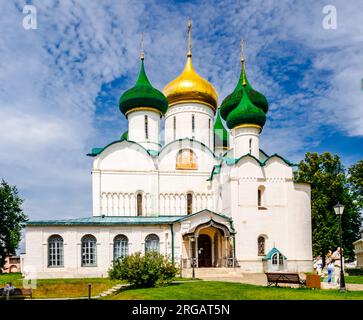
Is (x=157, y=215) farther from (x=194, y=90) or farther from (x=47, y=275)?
(x=194, y=90)

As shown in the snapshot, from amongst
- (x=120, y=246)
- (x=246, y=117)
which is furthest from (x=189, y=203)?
(x=246, y=117)

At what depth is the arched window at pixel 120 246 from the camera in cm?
2659

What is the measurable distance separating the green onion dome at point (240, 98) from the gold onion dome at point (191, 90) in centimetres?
117

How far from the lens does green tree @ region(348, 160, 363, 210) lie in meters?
33.1

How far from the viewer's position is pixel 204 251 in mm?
29297

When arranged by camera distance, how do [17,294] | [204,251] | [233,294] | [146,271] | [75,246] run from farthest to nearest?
[204,251] → [75,246] → [146,271] → [17,294] → [233,294]

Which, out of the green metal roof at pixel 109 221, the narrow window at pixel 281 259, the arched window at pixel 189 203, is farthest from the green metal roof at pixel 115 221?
the narrow window at pixel 281 259

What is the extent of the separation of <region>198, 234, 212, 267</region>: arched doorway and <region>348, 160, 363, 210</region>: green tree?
1257 cm

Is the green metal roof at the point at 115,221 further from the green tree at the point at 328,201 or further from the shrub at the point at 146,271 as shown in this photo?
the green tree at the point at 328,201

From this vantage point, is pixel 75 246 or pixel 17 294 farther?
pixel 75 246

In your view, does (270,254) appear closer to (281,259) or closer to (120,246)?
(281,259)

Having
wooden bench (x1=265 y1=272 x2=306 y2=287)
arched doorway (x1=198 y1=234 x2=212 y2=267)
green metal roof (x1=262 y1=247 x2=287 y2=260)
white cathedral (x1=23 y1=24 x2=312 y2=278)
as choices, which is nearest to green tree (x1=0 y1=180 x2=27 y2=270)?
white cathedral (x1=23 y1=24 x2=312 y2=278)

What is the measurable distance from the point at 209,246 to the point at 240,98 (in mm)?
12938

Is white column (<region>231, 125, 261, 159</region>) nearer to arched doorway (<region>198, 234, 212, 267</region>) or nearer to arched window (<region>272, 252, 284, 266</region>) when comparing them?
arched doorway (<region>198, 234, 212, 267</region>)
